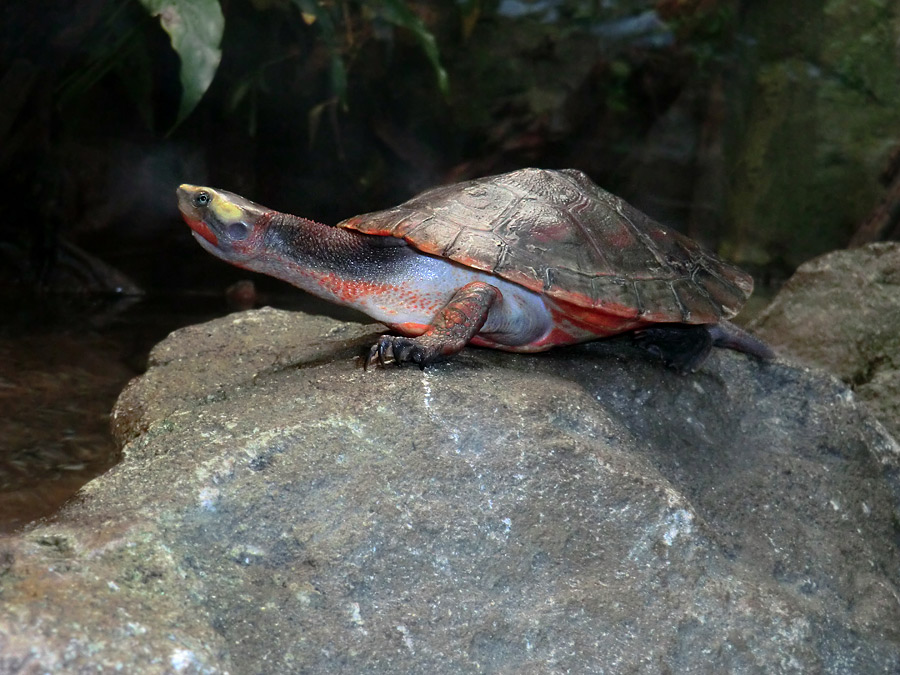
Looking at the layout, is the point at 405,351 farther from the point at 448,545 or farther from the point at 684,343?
the point at 684,343

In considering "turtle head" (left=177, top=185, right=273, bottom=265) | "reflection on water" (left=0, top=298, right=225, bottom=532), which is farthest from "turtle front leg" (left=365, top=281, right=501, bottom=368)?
"reflection on water" (left=0, top=298, right=225, bottom=532)

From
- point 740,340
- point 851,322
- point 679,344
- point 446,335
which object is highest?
point 446,335

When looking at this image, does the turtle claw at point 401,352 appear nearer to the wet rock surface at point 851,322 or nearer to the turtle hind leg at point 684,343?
the turtle hind leg at point 684,343

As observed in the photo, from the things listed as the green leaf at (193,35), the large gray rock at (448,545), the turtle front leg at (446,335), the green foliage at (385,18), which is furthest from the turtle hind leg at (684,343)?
the green foliage at (385,18)

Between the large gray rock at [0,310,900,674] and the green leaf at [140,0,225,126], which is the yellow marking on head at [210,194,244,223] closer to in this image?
the large gray rock at [0,310,900,674]

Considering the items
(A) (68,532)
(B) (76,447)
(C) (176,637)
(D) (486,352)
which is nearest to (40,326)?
(B) (76,447)

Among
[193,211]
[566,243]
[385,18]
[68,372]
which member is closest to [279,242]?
[193,211]
